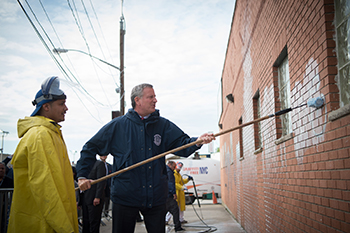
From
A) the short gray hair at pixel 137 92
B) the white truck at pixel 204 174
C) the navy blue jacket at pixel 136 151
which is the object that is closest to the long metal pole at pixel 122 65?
the short gray hair at pixel 137 92

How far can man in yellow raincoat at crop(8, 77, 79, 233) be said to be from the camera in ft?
7.96

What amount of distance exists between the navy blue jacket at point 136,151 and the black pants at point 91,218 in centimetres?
333

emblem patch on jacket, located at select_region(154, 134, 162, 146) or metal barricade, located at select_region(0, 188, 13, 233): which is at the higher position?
emblem patch on jacket, located at select_region(154, 134, 162, 146)

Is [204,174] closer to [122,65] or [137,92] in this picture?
[122,65]

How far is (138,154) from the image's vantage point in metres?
3.88

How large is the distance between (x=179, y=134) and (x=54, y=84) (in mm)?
1716

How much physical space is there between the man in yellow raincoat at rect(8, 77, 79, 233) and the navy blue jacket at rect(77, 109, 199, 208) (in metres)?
0.92

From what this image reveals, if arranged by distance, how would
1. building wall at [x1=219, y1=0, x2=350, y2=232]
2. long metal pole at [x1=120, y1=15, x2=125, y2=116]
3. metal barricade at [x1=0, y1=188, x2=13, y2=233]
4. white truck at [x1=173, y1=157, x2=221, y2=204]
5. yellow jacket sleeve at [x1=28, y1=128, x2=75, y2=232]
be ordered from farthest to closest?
1. white truck at [x1=173, y1=157, x2=221, y2=204]
2. long metal pole at [x1=120, y1=15, x2=125, y2=116]
3. metal barricade at [x1=0, y1=188, x2=13, y2=233]
4. building wall at [x1=219, y1=0, x2=350, y2=232]
5. yellow jacket sleeve at [x1=28, y1=128, x2=75, y2=232]

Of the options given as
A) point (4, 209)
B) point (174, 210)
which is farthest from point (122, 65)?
point (4, 209)

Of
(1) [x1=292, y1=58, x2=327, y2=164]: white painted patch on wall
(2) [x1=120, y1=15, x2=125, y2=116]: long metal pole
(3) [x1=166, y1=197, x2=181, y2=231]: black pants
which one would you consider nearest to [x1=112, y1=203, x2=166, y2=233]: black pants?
(1) [x1=292, y1=58, x2=327, y2=164]: white painted patch on wall

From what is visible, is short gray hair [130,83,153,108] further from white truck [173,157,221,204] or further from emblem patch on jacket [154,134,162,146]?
white truck [173,157,221,204]

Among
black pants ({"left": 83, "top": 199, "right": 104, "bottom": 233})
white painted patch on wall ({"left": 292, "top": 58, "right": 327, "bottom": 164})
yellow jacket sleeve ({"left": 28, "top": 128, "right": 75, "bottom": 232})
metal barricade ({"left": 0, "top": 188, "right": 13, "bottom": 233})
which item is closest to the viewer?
yellow jacket sleeve ({"left": 28, "top": 128, "right": 75, "bottom": 232})

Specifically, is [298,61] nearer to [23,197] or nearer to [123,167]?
[123,167]

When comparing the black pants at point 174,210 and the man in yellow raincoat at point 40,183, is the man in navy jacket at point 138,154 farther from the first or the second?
the black pants at point 174,210
